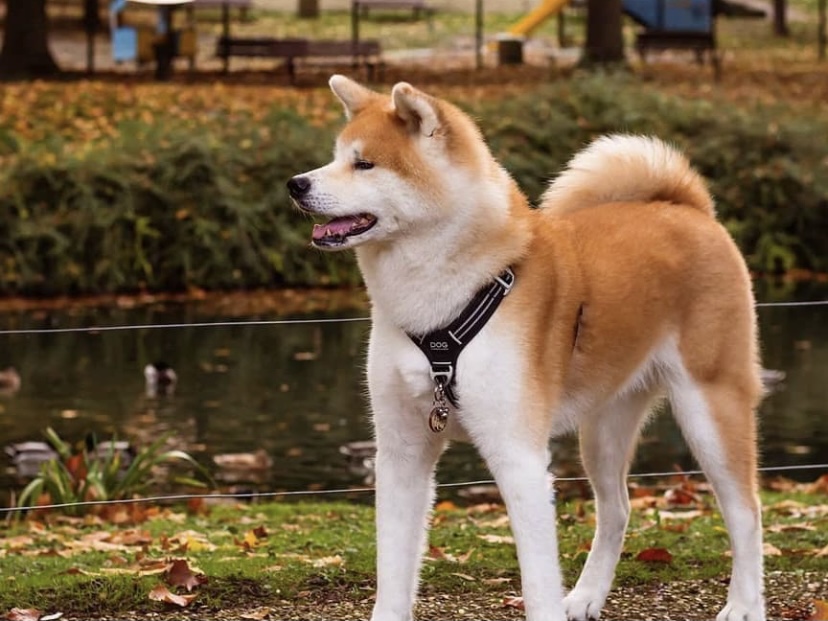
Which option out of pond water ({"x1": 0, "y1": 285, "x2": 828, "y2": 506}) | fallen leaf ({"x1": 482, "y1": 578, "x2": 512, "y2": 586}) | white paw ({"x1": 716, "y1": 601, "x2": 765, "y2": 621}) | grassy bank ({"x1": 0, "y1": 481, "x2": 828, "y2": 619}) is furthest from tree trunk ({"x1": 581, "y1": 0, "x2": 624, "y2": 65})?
white paw ({"x1": 716, "y1": 601, "x2": 765, "y2": 621})

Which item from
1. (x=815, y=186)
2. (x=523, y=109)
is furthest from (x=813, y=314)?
(x=523, y=109)

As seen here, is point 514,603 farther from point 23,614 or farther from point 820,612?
point 23,614

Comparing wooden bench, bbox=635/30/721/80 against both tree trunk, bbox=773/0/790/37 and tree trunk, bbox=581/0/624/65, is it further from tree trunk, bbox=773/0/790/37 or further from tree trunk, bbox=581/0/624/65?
tree trunk, bbox=773/0/790/37

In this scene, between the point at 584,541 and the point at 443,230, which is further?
the point at 584,541

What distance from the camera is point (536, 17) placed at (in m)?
29.2

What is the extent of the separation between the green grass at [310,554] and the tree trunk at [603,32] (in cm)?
1691

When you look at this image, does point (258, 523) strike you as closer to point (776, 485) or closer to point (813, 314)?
point (776, 485)

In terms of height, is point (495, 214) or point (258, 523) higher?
point (495, 214)

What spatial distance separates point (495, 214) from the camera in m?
4.50

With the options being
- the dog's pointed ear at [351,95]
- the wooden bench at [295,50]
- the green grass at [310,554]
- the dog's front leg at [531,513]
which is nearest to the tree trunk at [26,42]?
the wooden bench at [295,50]

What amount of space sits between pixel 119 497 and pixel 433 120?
15.4 ft

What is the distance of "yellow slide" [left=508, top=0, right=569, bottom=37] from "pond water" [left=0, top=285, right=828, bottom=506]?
1512 centimetres

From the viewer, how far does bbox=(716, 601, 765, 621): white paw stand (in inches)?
198

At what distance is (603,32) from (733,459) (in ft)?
66.7
